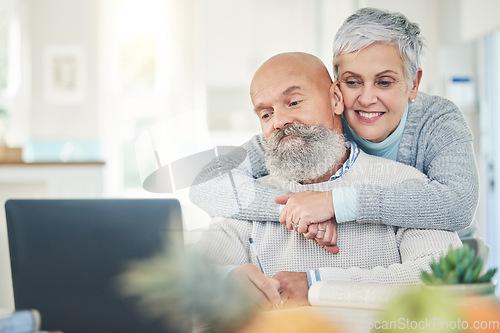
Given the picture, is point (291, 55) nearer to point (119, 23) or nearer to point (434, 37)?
point (434, 37)

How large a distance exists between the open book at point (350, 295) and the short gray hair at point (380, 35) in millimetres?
473

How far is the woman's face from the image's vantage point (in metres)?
0.89

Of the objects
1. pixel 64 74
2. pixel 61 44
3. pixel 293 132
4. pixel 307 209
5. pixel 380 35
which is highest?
pixel 61 44

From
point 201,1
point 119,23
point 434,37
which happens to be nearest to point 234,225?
point 434,37

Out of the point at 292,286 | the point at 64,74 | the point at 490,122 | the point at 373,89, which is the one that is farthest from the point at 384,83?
the point at 64,74

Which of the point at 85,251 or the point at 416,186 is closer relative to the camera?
the point at 85,251

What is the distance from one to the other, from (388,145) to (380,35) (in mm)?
201

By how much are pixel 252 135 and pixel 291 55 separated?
19cm

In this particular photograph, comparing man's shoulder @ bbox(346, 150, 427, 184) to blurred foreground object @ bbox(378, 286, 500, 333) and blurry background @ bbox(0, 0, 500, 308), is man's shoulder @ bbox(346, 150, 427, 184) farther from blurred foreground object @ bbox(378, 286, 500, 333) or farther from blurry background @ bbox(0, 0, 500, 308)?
blurry background @ bbox(0, 0, 500, 308)

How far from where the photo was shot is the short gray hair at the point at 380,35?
885 millimetres

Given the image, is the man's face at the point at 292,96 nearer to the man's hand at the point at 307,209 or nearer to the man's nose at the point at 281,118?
the man's nose at the point at 281,118

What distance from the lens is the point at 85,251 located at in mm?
572

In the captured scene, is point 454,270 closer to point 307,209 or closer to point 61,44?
point 307,209

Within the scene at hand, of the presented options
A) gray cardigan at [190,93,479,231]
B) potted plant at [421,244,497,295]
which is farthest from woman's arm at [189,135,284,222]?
potted plant at [421,244,497,295]
